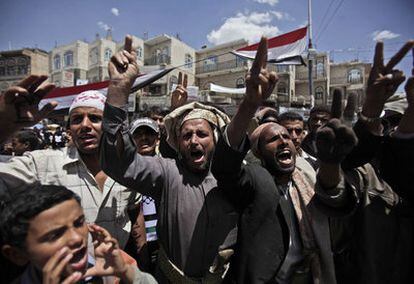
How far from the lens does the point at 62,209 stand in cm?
130

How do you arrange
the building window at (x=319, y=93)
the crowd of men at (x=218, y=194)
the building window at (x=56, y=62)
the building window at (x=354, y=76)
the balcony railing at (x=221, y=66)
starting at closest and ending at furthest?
the crowd of men at (x=218, y=194) < the balcony railing at (x=221, y=66) < the building window at (x=319, y=93) < the building window at (x=354, y=76) < the building window at (x=56, y=62)

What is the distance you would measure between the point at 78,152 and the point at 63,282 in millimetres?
1158

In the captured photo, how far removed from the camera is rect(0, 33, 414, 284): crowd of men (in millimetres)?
1304

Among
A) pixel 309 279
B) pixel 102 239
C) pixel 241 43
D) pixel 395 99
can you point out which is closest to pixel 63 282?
pixel 102 239

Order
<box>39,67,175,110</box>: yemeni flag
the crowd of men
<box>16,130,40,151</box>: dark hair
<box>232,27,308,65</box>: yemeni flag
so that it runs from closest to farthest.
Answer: the crowd of men < <box>16,130,40,151</box>: dark hair < <box>39,67,175,110</box>: yemeni flag < <box>232,27,308,65</box>: yemeni flag

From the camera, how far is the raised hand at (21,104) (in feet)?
4.77

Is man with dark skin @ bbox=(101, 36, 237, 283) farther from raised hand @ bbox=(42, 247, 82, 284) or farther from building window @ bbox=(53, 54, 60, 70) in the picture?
building window @ bbox=(53, 54, 60, 70)

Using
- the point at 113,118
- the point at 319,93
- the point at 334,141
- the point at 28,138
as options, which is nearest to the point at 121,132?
the point at 113,118

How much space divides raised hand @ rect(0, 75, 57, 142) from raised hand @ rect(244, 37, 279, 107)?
1180mm

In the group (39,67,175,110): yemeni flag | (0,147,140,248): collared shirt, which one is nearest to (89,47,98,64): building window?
(39,67,175,110): yemeni flag

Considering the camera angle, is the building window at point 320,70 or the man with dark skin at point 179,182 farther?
the building window at point 320,70

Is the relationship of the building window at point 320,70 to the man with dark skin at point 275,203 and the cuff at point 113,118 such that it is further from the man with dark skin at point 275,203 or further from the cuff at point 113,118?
the cuff at point 113,118

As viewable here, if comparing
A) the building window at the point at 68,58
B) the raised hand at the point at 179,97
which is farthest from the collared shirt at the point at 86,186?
the building window at the point at 68,58

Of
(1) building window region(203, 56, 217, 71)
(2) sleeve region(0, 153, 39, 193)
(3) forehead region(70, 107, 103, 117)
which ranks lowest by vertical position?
(2) sleeve region(0, 153, 39, 193)
